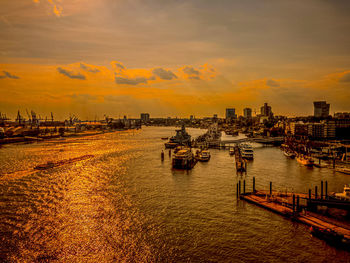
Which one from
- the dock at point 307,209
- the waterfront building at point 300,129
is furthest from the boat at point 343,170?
the waterfront building at point 300,129

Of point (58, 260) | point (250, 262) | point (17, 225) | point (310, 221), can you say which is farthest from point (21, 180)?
point (310, 221)

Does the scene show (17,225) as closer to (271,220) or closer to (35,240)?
(35,240)

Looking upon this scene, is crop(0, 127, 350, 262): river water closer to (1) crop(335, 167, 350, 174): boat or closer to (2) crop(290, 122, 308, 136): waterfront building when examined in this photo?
(1) crop(335, 167, 350, 174): boat

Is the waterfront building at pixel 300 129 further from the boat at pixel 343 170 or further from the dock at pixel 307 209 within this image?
the dock at pixel 307 209

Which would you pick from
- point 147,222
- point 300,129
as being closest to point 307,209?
point 147,222

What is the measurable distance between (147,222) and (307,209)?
1531 cm

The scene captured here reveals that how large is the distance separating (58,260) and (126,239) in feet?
16.2

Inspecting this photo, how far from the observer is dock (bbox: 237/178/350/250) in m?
18.5

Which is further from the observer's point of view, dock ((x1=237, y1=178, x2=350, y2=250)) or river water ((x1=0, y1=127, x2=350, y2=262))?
dock ((x1=237, y1=178, x2=350, y2=250))

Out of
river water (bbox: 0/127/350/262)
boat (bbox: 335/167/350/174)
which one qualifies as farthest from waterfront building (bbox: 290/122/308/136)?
river water (bbox: 0/127/350/262)

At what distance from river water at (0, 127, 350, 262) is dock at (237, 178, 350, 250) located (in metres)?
0.74

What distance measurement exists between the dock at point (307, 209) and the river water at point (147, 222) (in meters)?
0.74

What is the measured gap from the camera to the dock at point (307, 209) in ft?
60.7

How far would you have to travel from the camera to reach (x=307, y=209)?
2330 cm
